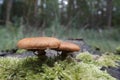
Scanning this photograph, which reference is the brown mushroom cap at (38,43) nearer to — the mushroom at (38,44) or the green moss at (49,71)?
the mushroom at (38,44)

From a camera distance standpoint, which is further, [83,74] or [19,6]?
[19,6]

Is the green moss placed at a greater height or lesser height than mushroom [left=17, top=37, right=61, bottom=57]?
lesser

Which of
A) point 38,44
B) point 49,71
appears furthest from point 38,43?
point 49,71

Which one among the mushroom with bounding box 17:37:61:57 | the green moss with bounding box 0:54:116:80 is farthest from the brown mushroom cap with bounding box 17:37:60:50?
the green moss with bounding box 0:54:116:80

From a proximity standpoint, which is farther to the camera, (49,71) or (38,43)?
(49,71)

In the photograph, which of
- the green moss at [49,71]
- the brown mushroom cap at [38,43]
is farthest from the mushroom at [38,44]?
the green moss at [49,71]

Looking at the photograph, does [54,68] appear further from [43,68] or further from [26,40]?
[26,40]

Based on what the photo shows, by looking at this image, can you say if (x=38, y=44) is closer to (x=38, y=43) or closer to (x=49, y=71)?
(x=38, y=43)

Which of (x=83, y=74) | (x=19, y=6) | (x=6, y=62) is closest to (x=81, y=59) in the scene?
(x=83, y=74)

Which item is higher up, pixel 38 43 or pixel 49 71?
pixel 38 43

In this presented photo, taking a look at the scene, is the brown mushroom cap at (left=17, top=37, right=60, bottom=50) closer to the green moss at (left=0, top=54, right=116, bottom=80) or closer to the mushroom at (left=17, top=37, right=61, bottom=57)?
the mushroom at (left=17, top=37, right=61, bottom=57)

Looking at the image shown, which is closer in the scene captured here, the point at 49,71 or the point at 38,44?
the point at 38,44
